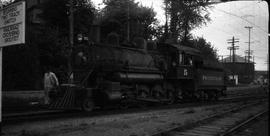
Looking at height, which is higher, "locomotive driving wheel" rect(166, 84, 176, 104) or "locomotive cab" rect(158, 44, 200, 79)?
"locomotive cab" rect(158, 44, 200, 79)

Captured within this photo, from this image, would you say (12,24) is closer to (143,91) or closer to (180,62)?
(143,91)

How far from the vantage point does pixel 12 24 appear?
789 cm

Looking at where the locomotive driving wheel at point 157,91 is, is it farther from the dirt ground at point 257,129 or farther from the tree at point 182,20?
the tree at point 182,20

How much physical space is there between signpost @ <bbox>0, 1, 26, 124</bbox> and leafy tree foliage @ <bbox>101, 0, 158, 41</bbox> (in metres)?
29.6

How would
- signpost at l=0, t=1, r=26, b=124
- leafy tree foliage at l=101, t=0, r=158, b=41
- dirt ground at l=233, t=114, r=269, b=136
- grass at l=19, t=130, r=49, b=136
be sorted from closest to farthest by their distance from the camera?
1. signpost at l=0, t=1, r=26, b=124
2. grass at l=19, t=130, r=49, b=136
3. dirt ground at l=233, t=114, r=269, b=136
4. leafy tree foliage at l=101, t=0, r=158, b=41

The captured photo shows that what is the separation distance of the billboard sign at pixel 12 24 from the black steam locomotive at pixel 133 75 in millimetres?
6321

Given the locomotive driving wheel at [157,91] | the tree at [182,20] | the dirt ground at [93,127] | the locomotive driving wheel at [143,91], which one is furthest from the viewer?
the tree at [182,20]

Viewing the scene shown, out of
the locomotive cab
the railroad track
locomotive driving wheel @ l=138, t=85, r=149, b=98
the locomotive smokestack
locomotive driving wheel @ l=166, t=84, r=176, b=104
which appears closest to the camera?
the railroad track

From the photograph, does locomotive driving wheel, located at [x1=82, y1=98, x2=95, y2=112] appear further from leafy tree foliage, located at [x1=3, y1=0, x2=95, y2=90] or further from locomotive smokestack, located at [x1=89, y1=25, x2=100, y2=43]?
leafy tree foliage, located at [x1=3, y1=0, x2=95, y2=90]

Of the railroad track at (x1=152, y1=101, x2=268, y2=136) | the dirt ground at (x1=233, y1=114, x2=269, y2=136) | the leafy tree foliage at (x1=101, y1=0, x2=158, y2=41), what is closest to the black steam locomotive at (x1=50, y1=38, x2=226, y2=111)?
the railroad track at (x1=152, y1=101, x2=268, y2=136)

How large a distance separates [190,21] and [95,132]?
124 feet

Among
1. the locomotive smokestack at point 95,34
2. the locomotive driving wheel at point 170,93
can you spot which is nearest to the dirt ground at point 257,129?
the locomotive smokestack at point 95,34

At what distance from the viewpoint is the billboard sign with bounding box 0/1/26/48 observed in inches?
302

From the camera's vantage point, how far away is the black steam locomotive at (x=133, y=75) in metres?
15.3
